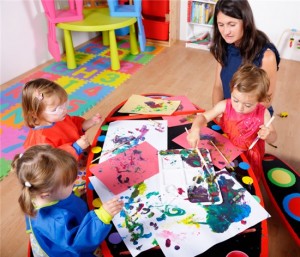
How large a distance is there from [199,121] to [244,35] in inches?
18.3

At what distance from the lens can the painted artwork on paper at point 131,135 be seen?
1.18 meters

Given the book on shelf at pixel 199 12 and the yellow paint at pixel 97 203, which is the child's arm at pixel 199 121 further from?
the book on shelf at pixel 199 12

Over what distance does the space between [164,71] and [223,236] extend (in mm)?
2271

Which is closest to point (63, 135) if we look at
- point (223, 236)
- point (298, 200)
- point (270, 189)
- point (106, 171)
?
Result: point (106, 171)

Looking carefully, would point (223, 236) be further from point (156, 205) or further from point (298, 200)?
point (298, 200)

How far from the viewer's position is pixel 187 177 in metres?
1.03

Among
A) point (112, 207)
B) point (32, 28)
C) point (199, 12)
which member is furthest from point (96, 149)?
point (199, 12)

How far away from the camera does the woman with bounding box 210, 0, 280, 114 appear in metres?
1.30

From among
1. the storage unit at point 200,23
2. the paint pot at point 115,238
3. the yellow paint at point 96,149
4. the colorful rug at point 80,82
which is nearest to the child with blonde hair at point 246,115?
the yellow paint at point 96,149

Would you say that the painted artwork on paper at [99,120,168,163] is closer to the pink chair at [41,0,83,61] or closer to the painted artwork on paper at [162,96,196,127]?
the painted artwork on paper at [162,96,196,127]

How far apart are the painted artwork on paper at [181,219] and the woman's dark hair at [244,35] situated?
27.1 inches

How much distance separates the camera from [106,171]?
1080mm

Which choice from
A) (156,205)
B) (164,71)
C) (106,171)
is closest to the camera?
(156,205)

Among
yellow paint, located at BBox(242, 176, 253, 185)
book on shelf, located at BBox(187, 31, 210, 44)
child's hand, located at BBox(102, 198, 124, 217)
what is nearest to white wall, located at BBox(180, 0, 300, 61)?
book on shelf, located at BBox(187, 31, 210, 44)
